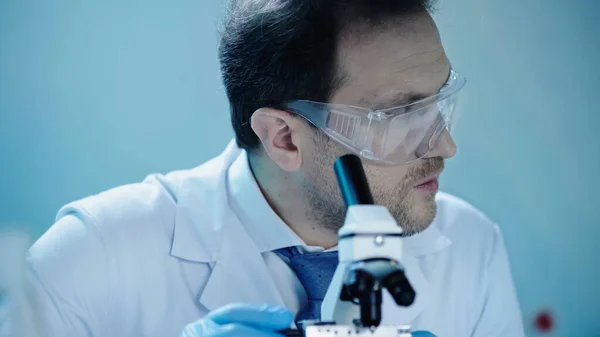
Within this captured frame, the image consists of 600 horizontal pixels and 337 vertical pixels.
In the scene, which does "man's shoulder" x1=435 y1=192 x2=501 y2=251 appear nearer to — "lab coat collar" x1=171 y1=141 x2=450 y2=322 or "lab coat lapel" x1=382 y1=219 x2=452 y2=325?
"lab coat lapel" x1=382 y1=219 x2=452 y2=325

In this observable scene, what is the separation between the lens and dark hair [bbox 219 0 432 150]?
4.91 ft

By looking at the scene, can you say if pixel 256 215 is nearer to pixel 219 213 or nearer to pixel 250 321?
pixel 219 213

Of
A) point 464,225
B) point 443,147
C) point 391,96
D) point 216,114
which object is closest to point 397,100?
point 391,96

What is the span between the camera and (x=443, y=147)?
148 centimetres

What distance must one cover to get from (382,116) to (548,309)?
1.41m

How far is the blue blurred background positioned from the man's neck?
19.0 inches

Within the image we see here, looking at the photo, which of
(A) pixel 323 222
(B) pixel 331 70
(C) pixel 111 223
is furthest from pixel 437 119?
(C) pixel 111 223

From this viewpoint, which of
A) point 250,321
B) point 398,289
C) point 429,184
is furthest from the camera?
point 429,184

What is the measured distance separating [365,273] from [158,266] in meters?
0.80

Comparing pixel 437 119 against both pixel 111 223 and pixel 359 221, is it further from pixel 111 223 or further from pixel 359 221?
pixel 111 223

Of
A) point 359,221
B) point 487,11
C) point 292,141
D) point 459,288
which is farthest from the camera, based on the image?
point 487,11

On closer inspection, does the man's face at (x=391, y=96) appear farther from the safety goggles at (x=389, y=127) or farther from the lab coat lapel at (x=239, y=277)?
the lab coat lapel at (x=239, y=277)

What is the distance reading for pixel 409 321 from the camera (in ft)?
5.44

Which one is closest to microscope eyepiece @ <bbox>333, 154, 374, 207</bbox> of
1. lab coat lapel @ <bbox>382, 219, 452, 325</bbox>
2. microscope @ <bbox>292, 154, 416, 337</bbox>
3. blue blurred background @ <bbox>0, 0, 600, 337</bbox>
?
microscope @ <bbox>292, 154, 416, 337</bbox>
